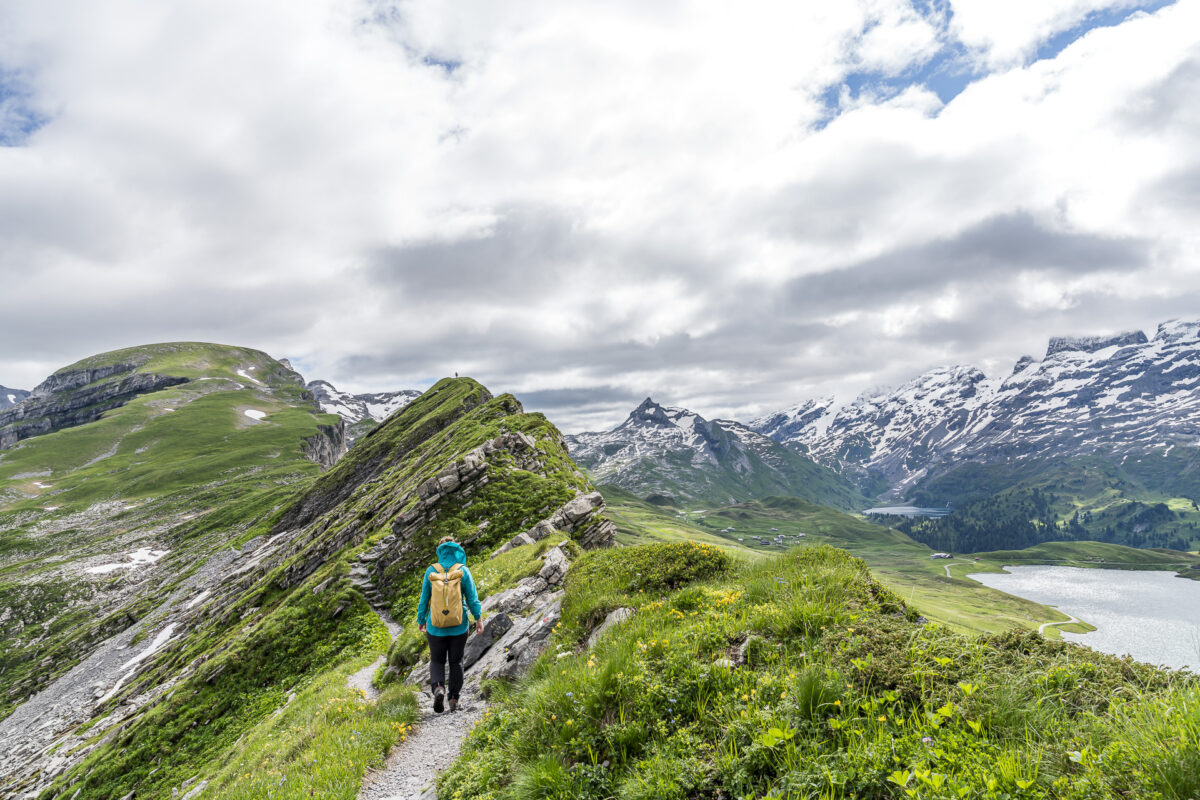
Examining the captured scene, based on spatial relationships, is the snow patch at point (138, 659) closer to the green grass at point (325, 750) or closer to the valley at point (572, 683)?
the valley at point (572, 683)

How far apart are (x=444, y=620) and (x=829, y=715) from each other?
990cm

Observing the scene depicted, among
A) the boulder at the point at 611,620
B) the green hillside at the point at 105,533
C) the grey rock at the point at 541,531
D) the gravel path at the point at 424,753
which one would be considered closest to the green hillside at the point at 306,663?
the gravel path at the point at 424,753

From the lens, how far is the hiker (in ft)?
43.4

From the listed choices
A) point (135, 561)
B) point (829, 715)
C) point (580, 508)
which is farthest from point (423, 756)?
point (135, 561)

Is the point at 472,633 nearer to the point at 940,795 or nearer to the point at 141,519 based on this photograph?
the point at 940,795

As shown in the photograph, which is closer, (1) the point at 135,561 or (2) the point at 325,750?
(2) the point at 325,750

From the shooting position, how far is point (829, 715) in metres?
6.52

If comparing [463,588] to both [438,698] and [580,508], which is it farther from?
[580,508]

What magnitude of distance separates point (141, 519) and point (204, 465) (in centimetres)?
4516

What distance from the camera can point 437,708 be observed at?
522 inches

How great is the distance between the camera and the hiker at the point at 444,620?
→ 13.2 metres

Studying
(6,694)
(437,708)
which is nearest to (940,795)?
(437,708)

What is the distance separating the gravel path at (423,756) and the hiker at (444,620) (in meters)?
0.55

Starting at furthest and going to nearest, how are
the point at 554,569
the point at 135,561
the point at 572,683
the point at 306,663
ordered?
1. the point at 135,561
2. the point at 306,663
3. the point at 554,569
4. the point at 572,683
